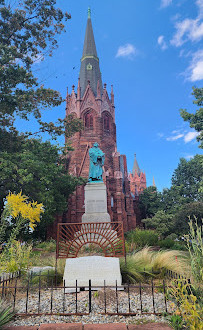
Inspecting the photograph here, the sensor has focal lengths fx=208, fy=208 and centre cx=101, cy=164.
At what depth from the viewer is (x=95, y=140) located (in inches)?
1225

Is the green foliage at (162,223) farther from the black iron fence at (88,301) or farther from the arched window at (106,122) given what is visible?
the black iron fence at (88,301)

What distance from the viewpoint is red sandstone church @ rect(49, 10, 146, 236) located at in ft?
91.9

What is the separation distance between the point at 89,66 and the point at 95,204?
3285cm

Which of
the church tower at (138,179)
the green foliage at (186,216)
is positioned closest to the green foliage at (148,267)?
the green foliage at (186,216)

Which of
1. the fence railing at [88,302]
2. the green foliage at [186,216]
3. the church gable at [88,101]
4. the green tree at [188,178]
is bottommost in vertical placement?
the fence railing at [88,302]

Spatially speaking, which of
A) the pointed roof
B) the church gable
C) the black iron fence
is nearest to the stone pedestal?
the black iron fence

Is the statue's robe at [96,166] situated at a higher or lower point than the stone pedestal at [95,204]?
higher

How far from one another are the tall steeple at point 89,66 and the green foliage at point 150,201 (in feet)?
61.8

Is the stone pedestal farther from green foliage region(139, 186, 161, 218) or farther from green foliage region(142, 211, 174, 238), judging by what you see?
green foliage region(139, 186, 161, 218)

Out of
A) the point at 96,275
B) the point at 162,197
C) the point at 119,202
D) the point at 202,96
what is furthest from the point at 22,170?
the point at 162,197

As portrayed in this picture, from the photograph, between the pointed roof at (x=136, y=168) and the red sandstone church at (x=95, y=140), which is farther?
the pointed roof at (x=136, y=168)

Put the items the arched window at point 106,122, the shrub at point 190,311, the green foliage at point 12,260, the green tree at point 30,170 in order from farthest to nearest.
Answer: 1. the arched window at point 106,122
2. the green tree at point 30,170
3. the green foliage at point 12,260
4. the shrub at point 190,311

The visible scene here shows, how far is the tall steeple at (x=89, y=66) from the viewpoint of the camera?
35.7m

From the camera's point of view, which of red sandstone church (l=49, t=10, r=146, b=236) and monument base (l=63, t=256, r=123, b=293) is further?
red sandstone church (l=49, t=10, r=146, b=236)
